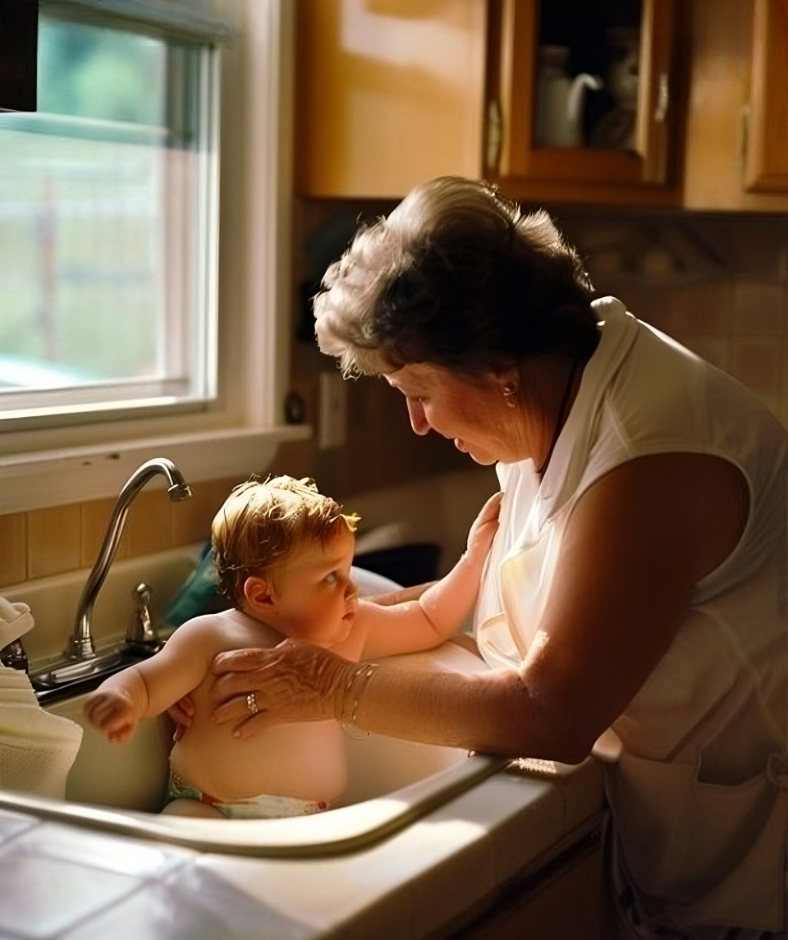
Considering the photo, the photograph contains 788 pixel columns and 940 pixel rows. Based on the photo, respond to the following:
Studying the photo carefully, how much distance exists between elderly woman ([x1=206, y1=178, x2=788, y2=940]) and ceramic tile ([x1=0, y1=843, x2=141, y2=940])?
1.31 ft

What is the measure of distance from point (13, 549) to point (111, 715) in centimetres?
44

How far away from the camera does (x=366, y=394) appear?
2.60 metres

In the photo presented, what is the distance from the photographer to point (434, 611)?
183 cm

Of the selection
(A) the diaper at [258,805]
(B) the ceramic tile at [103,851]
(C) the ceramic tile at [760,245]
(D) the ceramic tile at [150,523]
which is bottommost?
(A) the diaper at [258,805]

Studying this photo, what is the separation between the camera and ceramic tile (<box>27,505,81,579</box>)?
6.08ft

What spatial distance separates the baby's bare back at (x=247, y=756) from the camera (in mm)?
1592

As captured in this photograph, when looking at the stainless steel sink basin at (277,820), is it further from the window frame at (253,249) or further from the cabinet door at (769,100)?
the cabinet door at (769,100)

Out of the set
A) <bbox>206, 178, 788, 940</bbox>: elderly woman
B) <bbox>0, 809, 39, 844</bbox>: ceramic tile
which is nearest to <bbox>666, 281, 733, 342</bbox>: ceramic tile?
<bbox>206, 178, 788, 940</bbox>: elderly woman

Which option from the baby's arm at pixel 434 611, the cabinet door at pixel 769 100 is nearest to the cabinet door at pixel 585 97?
the cabinet door at pixel 769 100

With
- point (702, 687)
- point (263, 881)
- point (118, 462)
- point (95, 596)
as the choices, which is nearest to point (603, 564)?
point (702, 687)

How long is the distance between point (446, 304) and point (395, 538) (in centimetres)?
97

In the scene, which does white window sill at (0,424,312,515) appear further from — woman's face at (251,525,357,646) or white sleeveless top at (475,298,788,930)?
white sleeveless top at (475,298,788,930)

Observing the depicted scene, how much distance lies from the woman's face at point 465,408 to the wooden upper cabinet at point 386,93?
717 mm

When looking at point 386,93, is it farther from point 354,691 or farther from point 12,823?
point 12,823
